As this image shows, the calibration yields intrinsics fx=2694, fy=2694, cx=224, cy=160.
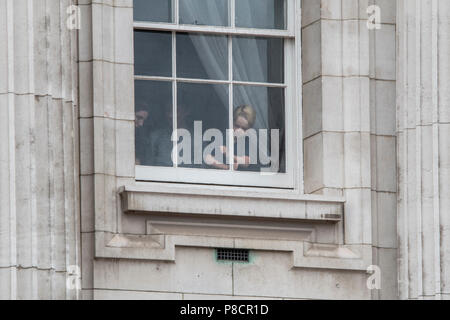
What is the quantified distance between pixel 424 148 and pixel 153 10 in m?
2.89

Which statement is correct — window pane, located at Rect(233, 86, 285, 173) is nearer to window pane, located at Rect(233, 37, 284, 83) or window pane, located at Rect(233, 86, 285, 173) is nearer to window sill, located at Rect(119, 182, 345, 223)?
window pane, located at Rect(233, 37, 284, 83)

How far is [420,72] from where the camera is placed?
2519 centimetres

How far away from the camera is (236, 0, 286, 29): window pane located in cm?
2583

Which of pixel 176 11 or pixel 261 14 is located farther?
pixel 261 14

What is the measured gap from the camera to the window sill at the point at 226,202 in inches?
968

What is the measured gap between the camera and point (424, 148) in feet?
82.1

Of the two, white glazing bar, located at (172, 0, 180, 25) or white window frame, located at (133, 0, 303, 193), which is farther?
white glazing bar, located at (172, 0, 180, 25)

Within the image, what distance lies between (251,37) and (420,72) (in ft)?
5.70

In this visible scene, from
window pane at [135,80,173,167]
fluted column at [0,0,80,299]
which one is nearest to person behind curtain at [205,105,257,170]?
window pane at [135,80,173,167]

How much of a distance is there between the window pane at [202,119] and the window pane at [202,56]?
0.12 meters

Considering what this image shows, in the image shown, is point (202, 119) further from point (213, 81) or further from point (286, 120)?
point (286, 120)

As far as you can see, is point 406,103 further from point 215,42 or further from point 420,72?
point 215,42

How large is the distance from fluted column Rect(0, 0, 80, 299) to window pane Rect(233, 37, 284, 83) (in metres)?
2.21

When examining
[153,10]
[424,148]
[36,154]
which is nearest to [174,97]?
[153,10]
